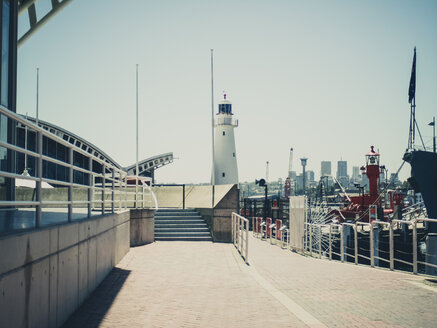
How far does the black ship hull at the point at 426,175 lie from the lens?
33.9 m

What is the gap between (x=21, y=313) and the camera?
14.5 feet

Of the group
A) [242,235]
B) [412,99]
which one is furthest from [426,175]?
[242,235]

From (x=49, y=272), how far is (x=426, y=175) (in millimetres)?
34003

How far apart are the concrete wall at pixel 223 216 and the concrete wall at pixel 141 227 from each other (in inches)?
105

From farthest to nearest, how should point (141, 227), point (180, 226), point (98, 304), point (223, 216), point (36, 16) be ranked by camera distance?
point (180, 226), point (223, 216), point (141, 227), point (36, 16), point (98, 304)

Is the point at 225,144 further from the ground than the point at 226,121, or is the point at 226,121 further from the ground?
the point at 226,121

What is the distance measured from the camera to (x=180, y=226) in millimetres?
19266

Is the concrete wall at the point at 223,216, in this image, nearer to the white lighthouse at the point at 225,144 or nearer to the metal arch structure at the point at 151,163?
the metal arch structure at the point at 151,163

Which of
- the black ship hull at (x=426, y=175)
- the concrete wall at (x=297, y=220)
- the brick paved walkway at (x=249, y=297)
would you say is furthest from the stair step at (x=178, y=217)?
the black ship hull at (x=426, y=175)

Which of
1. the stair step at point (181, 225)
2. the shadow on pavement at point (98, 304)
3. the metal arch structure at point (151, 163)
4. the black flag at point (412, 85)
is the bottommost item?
the shadow on pavement at point (98, 304)

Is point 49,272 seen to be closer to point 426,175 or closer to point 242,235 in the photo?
point 242,235

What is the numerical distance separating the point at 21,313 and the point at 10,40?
8.68m

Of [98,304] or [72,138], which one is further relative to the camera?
[72,138]

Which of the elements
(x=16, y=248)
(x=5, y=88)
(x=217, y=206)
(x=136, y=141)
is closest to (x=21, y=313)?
(x=16, y=248)
